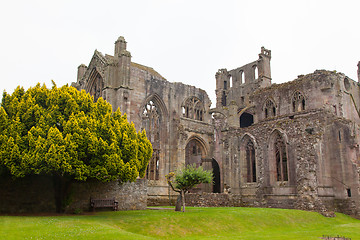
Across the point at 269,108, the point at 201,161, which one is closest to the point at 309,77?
the point at 269,108

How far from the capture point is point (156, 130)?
3534 centimetres

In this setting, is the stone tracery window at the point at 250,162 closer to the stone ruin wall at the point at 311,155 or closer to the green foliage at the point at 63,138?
the stone ruin wall at the point at 311,155

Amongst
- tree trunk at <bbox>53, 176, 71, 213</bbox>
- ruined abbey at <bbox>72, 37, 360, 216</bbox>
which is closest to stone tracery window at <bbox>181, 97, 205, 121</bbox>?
ruined abbey at <bbox>72, 37, 360, 216</bbox>

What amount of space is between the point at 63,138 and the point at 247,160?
19.9 metres

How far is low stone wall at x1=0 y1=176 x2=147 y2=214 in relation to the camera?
20125 millimetres

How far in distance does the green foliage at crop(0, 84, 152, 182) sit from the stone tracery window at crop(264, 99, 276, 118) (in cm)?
1961

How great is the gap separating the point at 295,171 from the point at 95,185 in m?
16.4

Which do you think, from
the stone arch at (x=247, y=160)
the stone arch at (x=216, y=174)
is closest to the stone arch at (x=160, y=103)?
the stone arch at (x=247, y=160)

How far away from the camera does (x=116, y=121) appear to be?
21203 mm

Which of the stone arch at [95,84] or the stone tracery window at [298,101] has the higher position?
the stone arch at [95,84]

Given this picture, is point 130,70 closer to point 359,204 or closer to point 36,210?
point 36,210

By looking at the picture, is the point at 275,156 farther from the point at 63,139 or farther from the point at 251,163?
the point at 63,139

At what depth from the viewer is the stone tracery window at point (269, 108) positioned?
36844mm

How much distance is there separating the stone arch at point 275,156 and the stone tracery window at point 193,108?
10.4m
